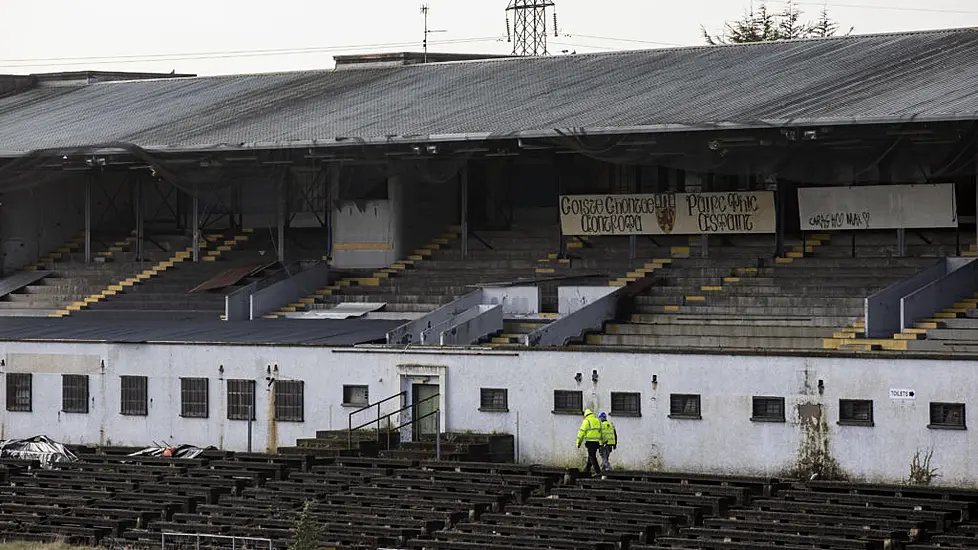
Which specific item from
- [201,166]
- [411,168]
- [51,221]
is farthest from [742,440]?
[51,221]

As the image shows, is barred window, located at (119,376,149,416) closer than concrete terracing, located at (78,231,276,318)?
Yes

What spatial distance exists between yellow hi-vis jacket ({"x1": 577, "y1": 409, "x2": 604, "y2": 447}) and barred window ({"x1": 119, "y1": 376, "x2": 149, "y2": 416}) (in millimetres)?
12976

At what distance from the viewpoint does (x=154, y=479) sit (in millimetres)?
39844

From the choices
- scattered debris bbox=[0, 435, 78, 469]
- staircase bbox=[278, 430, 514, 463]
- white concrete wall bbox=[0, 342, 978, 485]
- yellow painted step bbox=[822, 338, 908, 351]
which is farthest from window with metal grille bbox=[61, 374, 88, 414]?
yellow painted step bbox=[822, 338, 908, 351]

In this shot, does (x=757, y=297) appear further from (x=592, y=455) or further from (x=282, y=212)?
(x=282, y=212)

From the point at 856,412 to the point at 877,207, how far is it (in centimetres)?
1086

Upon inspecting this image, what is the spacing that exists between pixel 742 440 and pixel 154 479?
12.0 m

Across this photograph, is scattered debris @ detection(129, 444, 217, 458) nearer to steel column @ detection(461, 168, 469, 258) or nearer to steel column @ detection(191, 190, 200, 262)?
steel column @ detection(191, 190, 200, 262)

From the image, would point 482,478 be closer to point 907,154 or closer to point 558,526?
point 558,526

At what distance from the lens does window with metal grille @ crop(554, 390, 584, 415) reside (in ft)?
134

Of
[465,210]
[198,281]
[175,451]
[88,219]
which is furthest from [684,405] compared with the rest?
[88,219]

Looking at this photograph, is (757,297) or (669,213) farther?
(669,213)

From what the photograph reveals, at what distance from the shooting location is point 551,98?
5162 cm

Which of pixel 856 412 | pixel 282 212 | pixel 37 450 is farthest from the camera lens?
pixel 282 212
